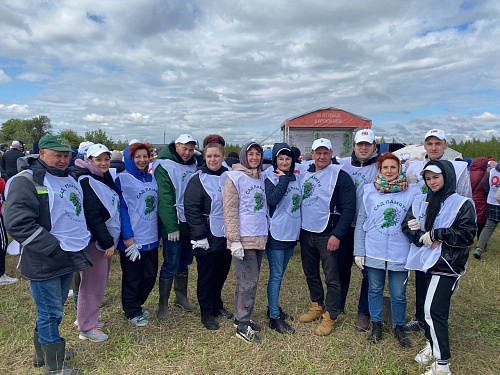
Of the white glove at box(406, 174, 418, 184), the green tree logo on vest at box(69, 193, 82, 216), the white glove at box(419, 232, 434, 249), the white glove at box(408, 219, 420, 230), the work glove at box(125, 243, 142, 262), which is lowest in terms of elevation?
the work glove at box(125, 243, 142, 262)

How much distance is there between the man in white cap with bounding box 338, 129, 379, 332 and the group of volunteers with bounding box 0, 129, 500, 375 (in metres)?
0.01

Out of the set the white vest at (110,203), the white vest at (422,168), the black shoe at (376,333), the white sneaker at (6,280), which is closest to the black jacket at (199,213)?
the white vest at (110,203)

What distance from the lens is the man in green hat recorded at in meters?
2.59

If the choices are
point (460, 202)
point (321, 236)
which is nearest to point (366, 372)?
point (321, 236)

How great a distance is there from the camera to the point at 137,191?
3529 mm

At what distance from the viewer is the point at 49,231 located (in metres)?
2.75

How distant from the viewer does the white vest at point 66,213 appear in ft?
9.07

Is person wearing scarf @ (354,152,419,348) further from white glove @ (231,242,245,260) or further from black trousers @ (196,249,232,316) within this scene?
black trousers @ (196,249,232,316)

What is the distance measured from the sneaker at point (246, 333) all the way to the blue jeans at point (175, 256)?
96 cm

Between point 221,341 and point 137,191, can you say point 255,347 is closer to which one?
point 221,341

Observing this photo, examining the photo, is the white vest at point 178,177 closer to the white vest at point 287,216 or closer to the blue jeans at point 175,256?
the blue jeans at point 175,256

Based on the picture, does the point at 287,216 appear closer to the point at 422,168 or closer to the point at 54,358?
the point at 422,168

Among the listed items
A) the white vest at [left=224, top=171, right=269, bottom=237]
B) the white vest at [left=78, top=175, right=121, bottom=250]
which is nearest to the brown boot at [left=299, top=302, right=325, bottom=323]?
the white vest at [left=224, top=171, right=269, bottom=237]

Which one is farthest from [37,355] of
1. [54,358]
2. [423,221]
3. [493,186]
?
[493,186]
